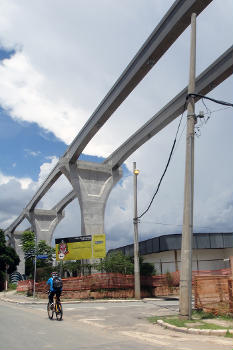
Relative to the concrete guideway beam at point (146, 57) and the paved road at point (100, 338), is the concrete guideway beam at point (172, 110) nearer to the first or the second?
the concrete guideway beam at point (146, 57)

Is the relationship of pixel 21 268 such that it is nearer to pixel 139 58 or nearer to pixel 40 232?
pixel 40 232

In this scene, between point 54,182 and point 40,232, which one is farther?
point 40,232

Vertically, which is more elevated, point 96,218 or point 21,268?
point 96,218

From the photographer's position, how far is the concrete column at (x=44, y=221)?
61.0 metres

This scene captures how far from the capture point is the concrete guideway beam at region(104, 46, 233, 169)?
2104cm

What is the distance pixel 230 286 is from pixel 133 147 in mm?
20059

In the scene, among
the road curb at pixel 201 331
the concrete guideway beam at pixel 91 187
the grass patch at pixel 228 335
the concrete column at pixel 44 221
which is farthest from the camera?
the concrete column at pixel 44 221

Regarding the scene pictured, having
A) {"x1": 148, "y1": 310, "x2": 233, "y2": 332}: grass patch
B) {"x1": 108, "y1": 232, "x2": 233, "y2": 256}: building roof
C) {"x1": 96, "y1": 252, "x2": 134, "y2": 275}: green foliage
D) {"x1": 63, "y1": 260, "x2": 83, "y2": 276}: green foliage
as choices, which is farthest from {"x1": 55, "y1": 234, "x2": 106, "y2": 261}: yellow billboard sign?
{"x1": 148, "y1": 310, "x2": 233, "y2": 332}: grass patch

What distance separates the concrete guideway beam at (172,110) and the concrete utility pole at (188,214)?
28.9 ft

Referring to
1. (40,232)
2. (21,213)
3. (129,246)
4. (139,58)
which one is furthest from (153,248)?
(21,213)

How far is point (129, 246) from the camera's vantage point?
43375 millimetres

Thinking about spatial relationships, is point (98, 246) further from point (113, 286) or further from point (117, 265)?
point (113, 286)

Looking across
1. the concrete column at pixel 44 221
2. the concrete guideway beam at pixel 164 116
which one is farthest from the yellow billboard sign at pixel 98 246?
the concrete column at pixel 44 221

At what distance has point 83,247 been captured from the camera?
96.0 feet
